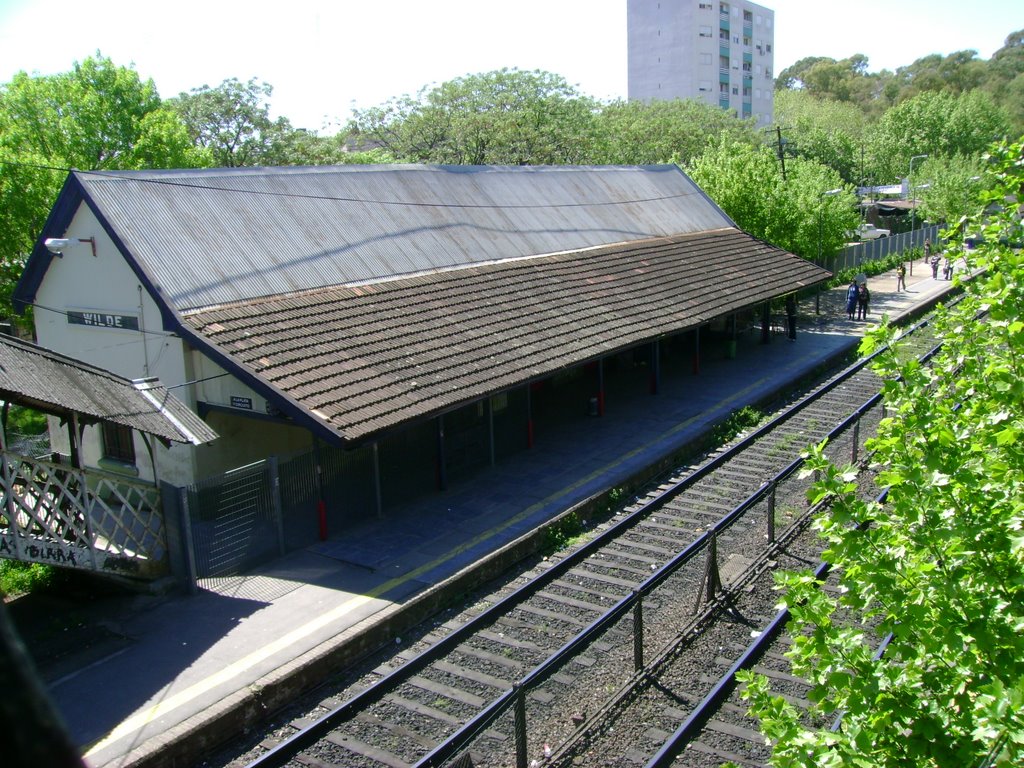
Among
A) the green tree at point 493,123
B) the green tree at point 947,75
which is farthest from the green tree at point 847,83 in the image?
the green tree at point 493,123

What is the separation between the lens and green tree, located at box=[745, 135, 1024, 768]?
523 centimetres

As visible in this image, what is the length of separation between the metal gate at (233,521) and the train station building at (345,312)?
90 centimetres

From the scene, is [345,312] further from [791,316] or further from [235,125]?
[235,125]

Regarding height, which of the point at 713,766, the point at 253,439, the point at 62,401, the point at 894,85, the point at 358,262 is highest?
the point at 894,85

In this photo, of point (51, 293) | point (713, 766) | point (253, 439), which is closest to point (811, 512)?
point (713, 766)

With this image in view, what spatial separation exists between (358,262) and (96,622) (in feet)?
30.4

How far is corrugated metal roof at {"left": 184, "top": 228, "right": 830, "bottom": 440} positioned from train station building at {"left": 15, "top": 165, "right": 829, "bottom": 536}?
0.16 ft

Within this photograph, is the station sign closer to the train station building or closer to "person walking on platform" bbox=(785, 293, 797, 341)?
the train station building

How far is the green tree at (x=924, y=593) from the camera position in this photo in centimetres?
523

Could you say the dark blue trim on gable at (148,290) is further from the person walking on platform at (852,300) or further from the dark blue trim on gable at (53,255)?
the person walking on platform at (852,300)

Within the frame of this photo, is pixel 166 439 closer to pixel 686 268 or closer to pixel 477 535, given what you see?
pixel 477 535

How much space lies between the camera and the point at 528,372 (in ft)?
57.2

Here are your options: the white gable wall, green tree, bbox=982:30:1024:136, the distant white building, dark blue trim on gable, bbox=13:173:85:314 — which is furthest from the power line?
green tree, bbox=982:30:1024:136

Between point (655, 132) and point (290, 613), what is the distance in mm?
52705
